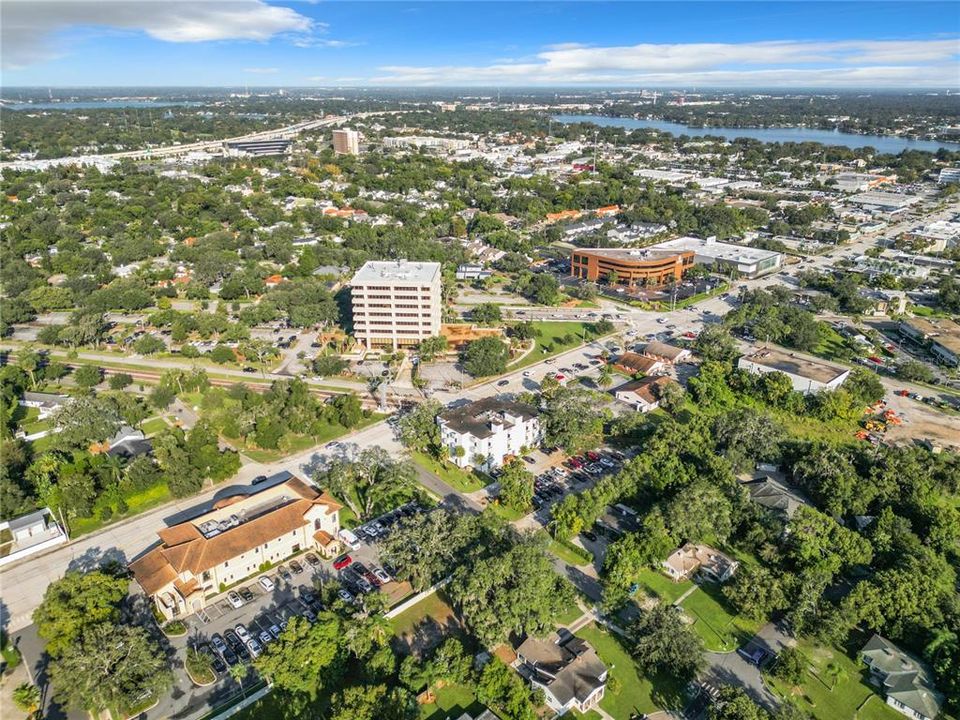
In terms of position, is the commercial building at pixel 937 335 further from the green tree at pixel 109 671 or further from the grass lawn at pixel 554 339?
the green tree at pixel 109 671

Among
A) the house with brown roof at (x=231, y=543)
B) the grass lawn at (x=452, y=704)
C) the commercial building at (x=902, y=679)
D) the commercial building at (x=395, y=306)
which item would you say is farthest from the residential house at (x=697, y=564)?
the commercial building at (x=395, y=306)

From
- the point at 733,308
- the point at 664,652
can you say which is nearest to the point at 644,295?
the point at 733,308

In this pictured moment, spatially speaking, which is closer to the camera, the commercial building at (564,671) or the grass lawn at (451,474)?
the commercial building at (564,671)

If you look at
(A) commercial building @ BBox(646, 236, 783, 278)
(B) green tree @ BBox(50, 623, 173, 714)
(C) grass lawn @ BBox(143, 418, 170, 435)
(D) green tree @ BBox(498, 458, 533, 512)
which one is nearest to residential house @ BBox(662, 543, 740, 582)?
(D) green tree @ BBox(498, 458, 533, 512)

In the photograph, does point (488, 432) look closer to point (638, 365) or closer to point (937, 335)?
point (638, 365)

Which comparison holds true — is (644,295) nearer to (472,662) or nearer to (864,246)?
(864,246)

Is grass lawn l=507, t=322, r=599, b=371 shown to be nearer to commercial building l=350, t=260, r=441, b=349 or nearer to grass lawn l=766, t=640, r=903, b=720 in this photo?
commercial building l=350, t=260, r=441, b=349

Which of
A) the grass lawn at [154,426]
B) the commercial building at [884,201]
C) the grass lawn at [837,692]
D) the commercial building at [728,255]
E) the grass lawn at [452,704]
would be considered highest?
the commercial building at [884,201]
